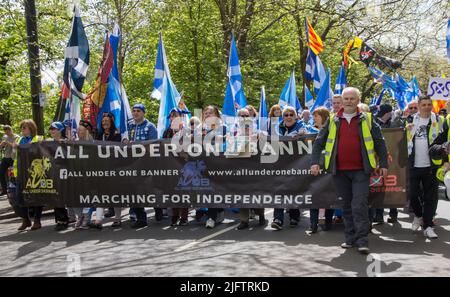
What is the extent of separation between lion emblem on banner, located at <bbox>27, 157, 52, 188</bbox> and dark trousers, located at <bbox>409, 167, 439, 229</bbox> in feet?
19.1

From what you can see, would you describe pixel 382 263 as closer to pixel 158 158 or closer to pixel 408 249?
pixel 408 249

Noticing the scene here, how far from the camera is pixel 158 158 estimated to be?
8820 mm

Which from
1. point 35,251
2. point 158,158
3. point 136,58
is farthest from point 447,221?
point 136,58

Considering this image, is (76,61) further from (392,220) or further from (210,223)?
(392,220)

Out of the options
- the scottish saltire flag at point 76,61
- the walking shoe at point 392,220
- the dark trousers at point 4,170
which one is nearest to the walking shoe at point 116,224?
the scottish saltire flag at point 76,61

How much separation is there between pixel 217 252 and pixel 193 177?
2275 mm

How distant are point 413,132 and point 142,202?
14.1 feet

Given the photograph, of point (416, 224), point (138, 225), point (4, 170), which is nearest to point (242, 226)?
point (138, 225)

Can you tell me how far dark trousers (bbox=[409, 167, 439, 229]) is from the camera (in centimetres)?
734

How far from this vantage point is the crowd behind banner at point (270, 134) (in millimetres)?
7359

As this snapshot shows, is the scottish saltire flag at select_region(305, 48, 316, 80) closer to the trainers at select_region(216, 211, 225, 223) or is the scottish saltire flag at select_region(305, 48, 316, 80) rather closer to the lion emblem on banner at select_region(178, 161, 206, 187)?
the trainers at select_region(216, 211, 225, 223)

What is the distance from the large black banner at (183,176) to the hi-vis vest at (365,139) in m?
1.48

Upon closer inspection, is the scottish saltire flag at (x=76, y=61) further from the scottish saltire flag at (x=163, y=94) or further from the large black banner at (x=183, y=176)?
the scottish saltire flag at (x=163, y=94)

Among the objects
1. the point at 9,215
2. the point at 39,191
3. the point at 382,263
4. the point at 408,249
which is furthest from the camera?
the point at 9,215
